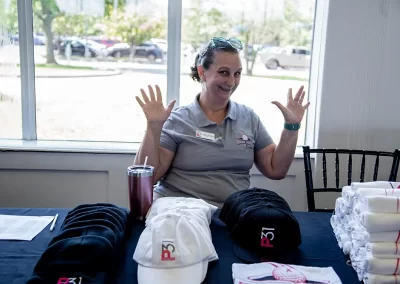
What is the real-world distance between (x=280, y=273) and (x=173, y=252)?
0.26 metres

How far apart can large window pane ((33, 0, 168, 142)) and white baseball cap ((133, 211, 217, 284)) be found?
1.53 metres

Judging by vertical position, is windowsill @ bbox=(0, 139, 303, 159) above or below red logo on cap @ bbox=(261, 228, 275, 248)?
below

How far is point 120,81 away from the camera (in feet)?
7.77

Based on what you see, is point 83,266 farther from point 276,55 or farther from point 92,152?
point 276,55

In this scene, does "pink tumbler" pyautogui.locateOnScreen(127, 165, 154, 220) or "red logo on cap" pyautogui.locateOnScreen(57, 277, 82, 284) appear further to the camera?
"pink tumbler" pyautogui.locateOnScreen(127, 165, 154, 220)

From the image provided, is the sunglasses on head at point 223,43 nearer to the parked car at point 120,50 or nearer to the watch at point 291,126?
the watch at point 291,126

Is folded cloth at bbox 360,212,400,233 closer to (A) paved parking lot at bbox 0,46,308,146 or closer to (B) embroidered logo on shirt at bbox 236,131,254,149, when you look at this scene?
(B) embroidered logo on shirt at bbox 236,131,254,149

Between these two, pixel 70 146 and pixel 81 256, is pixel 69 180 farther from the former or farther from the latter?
pixel 81 256

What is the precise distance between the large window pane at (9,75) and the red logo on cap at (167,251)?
183 centimetres

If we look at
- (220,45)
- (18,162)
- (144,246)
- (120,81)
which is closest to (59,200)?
(18,162)

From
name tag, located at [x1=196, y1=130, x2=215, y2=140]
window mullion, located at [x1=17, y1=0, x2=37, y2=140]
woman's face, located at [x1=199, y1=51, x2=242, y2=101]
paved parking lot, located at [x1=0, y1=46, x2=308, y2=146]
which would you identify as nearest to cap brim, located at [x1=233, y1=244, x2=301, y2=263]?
name tag, located at [x1=196, y1=130, x2=215, y2=140]

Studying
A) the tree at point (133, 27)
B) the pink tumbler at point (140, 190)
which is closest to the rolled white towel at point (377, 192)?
the pink tumbler at point (140, 190)

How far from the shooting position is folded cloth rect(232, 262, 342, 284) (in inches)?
35.8

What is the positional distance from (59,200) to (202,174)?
107cm
